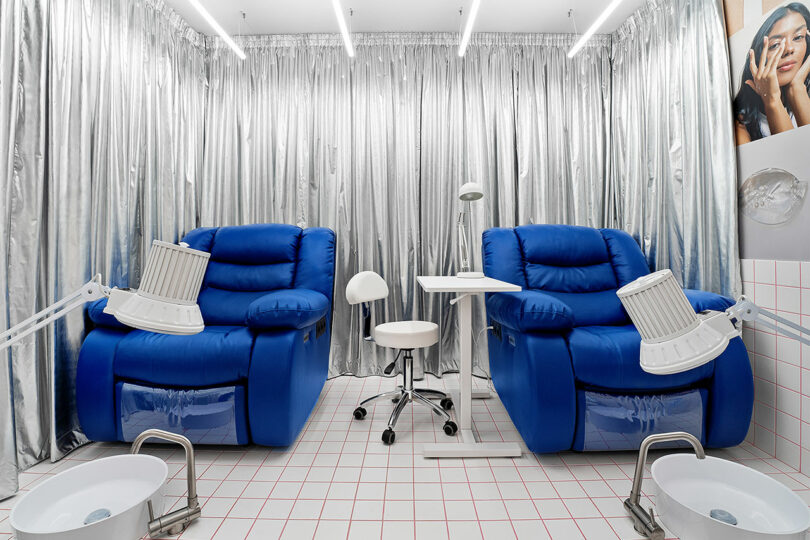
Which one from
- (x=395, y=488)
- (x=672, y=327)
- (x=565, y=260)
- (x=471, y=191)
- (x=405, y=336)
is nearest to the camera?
(x=672, y=327)

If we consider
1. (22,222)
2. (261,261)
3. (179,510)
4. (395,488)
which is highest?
(22,222)

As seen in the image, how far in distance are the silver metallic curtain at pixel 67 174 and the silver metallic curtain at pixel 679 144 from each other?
3164 millimetres

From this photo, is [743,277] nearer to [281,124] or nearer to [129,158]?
[281,124]

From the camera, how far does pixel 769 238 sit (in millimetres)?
1746

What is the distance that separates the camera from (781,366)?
170 centimetres

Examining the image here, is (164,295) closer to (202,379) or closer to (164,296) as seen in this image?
(164,296)

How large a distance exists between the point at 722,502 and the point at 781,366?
1074mm

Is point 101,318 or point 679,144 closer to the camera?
point 101,318

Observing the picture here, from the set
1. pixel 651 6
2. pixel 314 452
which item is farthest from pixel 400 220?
pixel 651 6

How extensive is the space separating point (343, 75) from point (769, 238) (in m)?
2.82

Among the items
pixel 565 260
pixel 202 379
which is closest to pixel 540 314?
pixel 565 260

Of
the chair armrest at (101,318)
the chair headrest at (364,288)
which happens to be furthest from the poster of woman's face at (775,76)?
the chair armrest at (101,318)

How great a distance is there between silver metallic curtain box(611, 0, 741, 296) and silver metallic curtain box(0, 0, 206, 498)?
316 centimetres

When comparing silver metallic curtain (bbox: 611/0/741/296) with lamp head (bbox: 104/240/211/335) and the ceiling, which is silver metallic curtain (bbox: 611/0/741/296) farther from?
lamp head (bbox: 104/240/211/335)
